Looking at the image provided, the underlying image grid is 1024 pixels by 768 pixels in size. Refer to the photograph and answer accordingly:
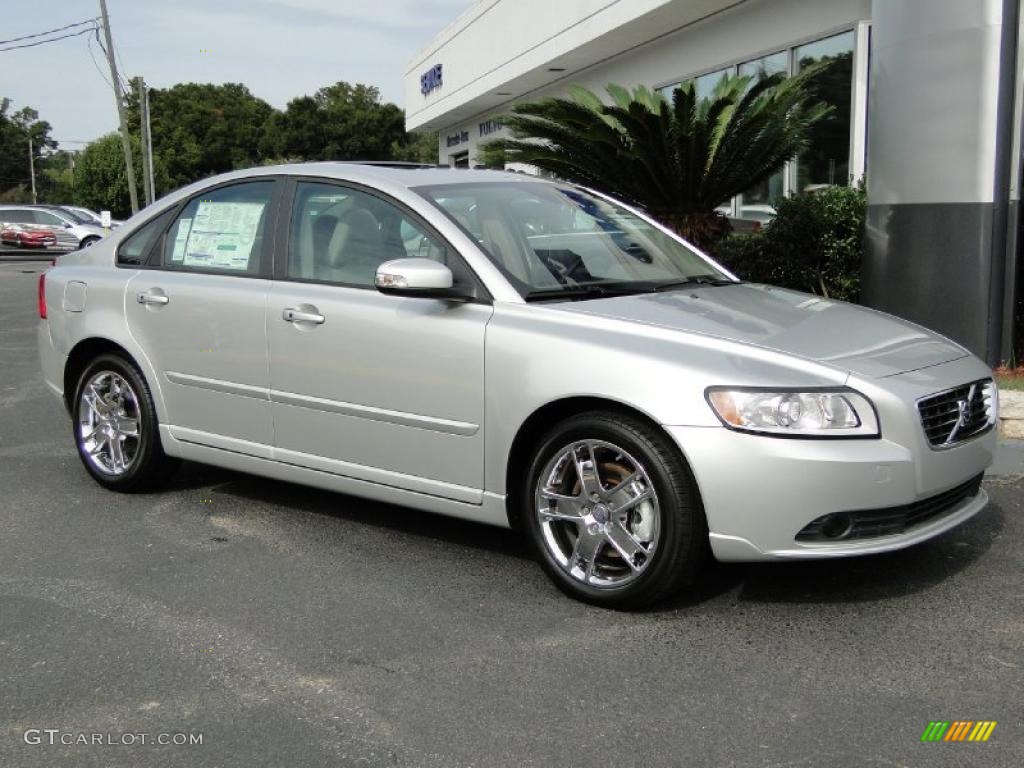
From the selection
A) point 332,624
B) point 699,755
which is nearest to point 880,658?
point 699,755

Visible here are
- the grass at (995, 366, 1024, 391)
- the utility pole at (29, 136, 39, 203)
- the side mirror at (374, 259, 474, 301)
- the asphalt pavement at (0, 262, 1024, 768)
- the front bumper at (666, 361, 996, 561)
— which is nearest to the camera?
the asphalt pavement at (0, 262, 1024, 768)

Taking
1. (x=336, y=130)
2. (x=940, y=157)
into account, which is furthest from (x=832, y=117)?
(x=336, y=130)

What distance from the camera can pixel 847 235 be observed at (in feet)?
31.4

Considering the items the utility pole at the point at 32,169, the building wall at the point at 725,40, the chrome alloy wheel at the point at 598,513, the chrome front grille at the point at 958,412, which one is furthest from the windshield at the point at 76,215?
the utility pole at the point at 32,169

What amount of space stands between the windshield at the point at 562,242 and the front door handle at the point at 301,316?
710mm

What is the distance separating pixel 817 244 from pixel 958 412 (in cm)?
573

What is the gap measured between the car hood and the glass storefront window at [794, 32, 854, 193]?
998cm

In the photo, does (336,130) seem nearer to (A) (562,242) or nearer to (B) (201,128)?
(B) (201,128)

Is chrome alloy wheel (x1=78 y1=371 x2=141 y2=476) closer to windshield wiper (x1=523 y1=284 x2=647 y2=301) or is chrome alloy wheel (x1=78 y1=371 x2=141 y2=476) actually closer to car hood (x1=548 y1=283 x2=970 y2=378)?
windshield wiper (x1=523 y1=284 x2=647 y2=301)

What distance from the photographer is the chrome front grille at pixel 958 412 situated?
397cm

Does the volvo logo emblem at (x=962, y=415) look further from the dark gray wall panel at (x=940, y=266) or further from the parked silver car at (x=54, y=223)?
the parked silver car at (x=54, y=223)

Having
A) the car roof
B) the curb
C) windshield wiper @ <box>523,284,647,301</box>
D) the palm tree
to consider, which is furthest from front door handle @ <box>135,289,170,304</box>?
the palm tree

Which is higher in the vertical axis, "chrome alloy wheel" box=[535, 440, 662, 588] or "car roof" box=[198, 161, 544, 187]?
"car roof" box=[198, 161, 544, 187]

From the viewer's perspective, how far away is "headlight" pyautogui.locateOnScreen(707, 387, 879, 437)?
3.77 meters
